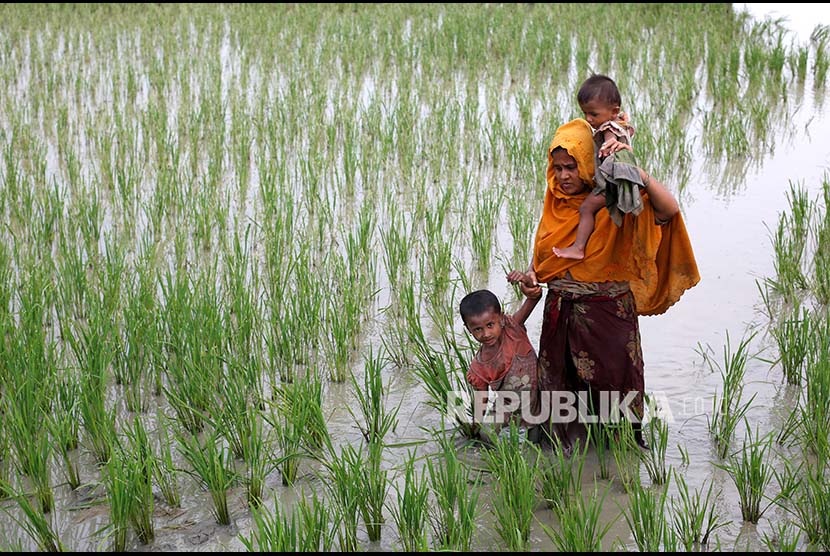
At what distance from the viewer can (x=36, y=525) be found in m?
2.42

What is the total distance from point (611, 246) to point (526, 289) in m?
0.29

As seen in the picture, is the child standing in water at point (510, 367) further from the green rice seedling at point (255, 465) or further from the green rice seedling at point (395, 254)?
the green rice seedling at point (395, 254)

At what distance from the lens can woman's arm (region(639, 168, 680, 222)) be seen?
2.58 metres

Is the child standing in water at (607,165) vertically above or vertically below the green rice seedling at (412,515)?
above

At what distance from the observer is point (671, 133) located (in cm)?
573

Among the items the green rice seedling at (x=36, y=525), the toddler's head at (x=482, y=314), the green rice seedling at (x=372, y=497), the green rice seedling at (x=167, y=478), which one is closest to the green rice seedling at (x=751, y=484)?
the toddler's head at (x=482, y=314)

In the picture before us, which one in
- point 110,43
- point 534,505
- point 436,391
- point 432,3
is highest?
point 432,3

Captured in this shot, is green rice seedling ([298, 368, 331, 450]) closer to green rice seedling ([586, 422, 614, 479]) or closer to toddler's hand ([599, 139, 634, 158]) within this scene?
green rice seedling ([586, 422, 614, 479])

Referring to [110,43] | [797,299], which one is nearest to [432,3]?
[110,43]

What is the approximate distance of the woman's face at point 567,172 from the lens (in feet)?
8.75

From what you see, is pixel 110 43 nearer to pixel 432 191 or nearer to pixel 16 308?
pixel 432 191

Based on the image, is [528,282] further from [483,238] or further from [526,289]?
[483,238]

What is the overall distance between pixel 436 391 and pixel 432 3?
8.74m

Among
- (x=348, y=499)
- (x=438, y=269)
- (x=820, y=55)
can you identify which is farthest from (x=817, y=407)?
(x=820, y=55)
